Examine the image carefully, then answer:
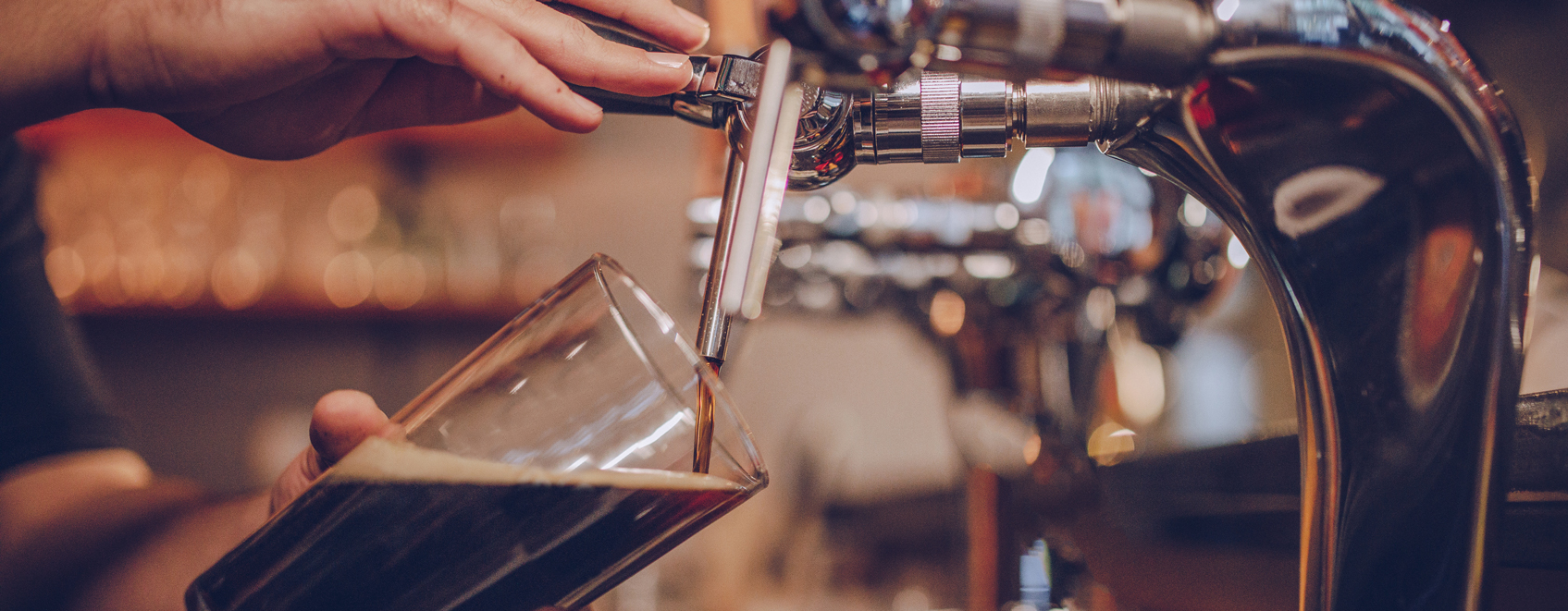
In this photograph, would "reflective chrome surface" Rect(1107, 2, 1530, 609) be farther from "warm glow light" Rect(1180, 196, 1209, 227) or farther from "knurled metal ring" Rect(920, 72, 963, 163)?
"warm glow light" Rect(1180, 196, 1209, 227)

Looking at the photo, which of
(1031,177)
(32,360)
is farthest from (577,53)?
(32,360)

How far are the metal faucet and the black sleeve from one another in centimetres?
84

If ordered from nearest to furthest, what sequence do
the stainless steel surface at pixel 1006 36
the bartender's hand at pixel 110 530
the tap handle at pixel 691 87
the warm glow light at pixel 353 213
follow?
the stainless steel surface at pixel 1006 36 → the tap handle at pixel 691 87 → the bartender's hand at pixel 110 530 → the warm glow light at pixel 353 213

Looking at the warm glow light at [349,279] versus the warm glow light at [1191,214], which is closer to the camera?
the warm glow light at [1191,214]

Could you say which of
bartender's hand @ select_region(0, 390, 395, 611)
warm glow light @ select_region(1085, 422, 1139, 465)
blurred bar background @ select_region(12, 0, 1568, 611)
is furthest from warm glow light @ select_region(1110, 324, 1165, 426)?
bartender's hand @ select_region(0, 390, 395, 611)

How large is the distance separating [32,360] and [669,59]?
792 mm

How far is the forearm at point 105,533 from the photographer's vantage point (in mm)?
564

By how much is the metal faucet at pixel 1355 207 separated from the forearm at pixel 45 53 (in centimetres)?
41

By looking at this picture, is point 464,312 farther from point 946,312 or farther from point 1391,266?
point 1391,266

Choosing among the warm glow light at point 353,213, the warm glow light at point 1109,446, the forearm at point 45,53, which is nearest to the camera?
the forearm at point 45,53

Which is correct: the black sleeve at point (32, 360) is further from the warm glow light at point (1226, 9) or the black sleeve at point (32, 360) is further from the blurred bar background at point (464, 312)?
the warm glow light at point (1226, 9)

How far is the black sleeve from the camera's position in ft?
2.38

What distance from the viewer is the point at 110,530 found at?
642mm

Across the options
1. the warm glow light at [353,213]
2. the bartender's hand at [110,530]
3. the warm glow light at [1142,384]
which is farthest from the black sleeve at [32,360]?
the warm glow light at [1142,384]
